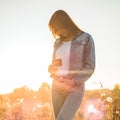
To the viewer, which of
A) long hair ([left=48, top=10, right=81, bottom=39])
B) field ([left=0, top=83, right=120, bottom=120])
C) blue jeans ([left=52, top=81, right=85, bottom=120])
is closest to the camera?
blue jeans ([left=52, top=81, right=85, bottom=120])

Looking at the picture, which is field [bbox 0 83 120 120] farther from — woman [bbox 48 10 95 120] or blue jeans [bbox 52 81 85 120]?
blue jeans [bbox 52 81 85 120]

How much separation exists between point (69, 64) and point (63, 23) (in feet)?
1.41

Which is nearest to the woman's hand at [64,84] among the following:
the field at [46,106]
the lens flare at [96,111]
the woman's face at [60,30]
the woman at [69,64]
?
the woman at [69,64]

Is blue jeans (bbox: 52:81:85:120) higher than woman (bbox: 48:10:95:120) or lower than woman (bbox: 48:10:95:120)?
lower

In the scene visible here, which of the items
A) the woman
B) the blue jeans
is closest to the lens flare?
the woman

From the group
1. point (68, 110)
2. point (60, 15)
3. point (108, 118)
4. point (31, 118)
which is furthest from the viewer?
point (31, 118)

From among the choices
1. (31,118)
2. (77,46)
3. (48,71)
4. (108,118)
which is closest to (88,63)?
(77,46)

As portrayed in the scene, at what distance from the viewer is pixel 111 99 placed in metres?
10.9

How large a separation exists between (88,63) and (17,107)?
9832 mm

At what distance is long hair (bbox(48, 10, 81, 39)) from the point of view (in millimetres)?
3979

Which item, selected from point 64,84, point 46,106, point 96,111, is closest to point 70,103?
point 64,84

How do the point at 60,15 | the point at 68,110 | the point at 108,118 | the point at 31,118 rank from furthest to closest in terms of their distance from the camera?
the point at 31,118 < the point at 108,118 < the point at 60,15 < the point at 68,110

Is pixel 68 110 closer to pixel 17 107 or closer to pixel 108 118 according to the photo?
pixel 108 118

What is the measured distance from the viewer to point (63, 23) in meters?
4.00
